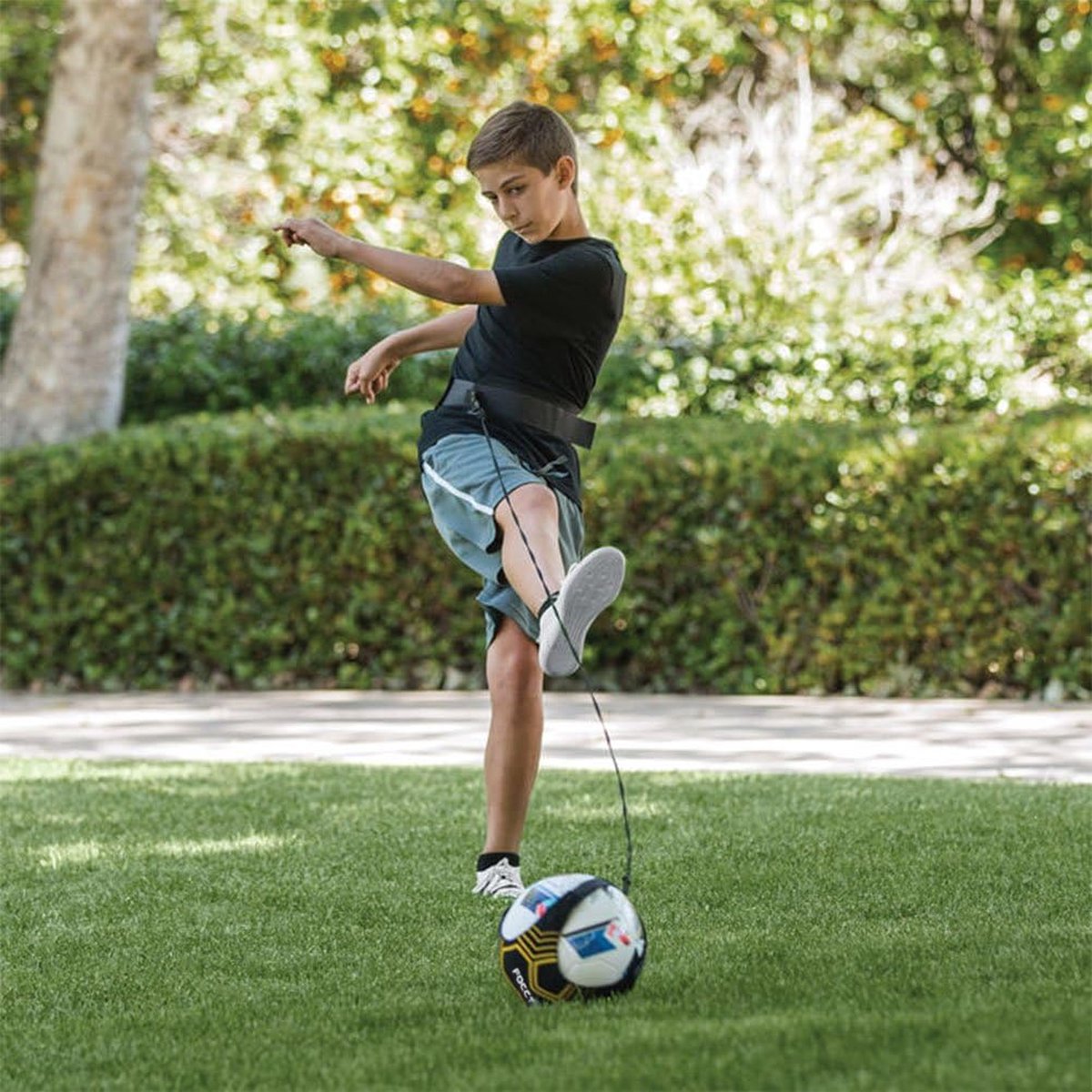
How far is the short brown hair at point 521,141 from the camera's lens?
4.80 metres

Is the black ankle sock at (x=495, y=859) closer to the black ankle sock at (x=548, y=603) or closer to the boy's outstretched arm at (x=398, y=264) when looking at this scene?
the black ankle sock at (x=548, y=603)

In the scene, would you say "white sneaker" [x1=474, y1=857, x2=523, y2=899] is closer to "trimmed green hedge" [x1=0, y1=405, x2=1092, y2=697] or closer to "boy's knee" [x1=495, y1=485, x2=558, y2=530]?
"boy's knee" [x1=495, y1=485, x2=558, y2=530]

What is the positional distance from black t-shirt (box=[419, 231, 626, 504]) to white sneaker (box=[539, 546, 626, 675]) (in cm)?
45

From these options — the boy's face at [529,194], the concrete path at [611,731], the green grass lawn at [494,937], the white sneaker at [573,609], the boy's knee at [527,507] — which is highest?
the boy's face at [529,194]

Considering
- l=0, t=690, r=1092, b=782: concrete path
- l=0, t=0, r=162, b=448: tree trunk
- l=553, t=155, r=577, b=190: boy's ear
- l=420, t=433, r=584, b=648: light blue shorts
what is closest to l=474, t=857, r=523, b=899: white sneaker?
l=420, t=433, r=584, b=648: light blue shorts

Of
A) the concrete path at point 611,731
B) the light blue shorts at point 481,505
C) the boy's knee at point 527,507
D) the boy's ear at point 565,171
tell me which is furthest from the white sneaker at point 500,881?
the concrete path at point 611,731

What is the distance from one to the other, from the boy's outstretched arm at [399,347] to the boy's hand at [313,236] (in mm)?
377

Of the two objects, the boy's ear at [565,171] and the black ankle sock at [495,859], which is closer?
the boy's ear at [565,171]

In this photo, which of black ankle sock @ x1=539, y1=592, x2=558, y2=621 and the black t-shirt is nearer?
black ankle sock @ x1=539, y1=592, x2=558, y2=621

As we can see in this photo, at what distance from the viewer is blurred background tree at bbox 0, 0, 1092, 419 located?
1438 centimetres

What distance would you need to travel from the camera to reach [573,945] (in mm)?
3789

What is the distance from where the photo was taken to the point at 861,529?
31.4ft

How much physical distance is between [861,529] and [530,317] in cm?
490

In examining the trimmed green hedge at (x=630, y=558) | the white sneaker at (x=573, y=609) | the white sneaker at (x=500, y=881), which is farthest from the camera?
the trimmed green hedge at (x=630, y=558)
